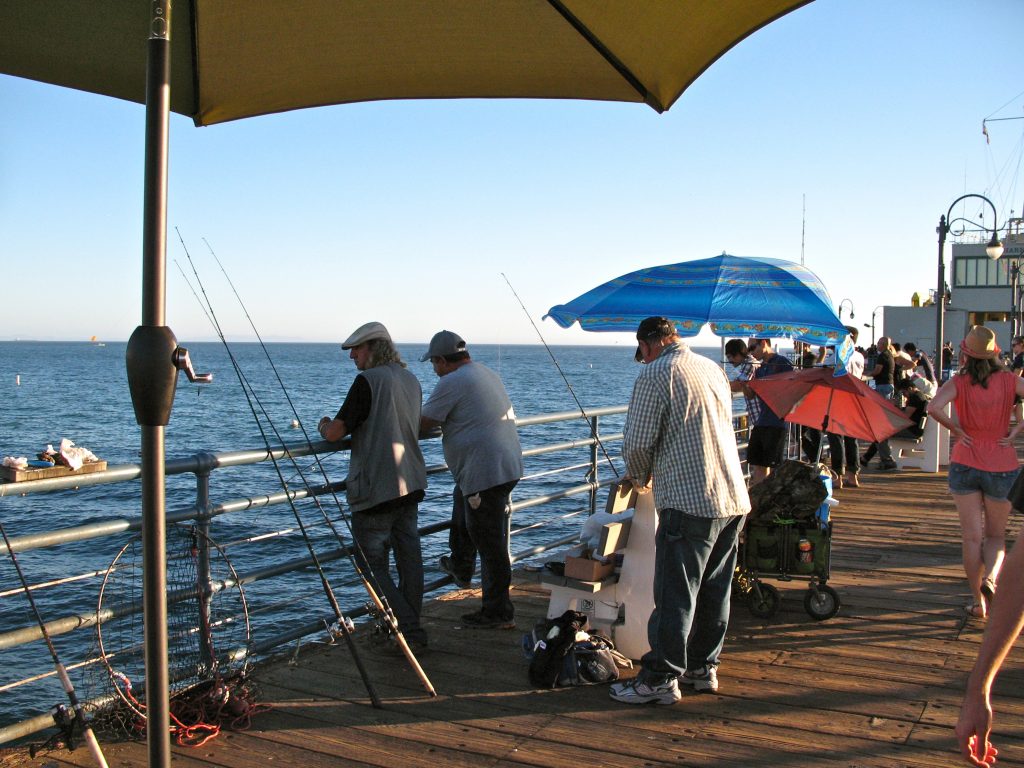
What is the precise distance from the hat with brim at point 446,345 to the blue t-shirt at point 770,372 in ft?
13.8

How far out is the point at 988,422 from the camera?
5.89m

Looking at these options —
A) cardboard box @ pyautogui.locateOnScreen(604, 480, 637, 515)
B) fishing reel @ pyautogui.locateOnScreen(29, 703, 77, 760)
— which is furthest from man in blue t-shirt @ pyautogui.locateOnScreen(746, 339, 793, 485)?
fishing reel @ pyautogui.locateOnScreen(29, 703, 77, 760)

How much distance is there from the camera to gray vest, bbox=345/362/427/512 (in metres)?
5.17

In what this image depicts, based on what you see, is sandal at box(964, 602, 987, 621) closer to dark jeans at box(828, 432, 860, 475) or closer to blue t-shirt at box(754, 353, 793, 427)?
blue t-shirt at box(754, 353, 793, 427)

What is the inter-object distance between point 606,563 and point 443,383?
137cm

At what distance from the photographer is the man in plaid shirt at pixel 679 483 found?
4.52 m

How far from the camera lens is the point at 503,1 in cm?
289

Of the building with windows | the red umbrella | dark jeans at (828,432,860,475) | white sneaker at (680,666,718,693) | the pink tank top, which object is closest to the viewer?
white sneaker at (680,666,718,693)

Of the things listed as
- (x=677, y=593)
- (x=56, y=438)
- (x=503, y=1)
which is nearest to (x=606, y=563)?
(x=677, y=593)

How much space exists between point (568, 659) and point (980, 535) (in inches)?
115

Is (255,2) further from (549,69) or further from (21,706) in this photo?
(21,706)

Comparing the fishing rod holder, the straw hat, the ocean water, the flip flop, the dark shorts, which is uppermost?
the straw hat

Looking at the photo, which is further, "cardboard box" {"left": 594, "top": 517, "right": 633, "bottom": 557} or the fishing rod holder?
"cardboard box" {"left": 594, "top": 517, "right": 633, "bottom": 557}

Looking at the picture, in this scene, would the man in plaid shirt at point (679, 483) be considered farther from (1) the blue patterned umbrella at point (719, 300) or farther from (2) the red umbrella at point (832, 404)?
(2) the red umbrella at point (832, 404)
